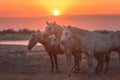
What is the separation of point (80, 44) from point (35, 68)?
3.28 meters

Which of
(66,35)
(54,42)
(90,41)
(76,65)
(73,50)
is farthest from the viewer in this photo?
(54,42)

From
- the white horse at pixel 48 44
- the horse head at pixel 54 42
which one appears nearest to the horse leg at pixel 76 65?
the white horse at pixel 48 44

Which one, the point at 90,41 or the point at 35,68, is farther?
the point at 35,68

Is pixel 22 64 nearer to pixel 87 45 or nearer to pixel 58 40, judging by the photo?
pixel 58 40

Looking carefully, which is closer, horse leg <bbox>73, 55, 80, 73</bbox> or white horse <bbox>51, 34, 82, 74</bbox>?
white horse <bbox>51, 34, 82, 74</bbox>

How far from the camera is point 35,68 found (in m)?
21.7

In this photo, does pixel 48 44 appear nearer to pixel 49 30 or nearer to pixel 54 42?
pixel 54 42

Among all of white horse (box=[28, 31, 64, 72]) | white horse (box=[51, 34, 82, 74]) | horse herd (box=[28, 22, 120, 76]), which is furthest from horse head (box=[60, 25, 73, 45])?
white horse (box=[28, 31, 64, 72])

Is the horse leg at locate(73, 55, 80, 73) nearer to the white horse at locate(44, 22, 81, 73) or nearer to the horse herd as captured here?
the horse herd

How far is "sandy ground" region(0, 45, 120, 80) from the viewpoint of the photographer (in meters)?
18.9

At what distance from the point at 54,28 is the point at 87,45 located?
187cm

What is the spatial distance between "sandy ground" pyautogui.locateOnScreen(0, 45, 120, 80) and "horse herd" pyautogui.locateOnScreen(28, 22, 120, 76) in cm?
50

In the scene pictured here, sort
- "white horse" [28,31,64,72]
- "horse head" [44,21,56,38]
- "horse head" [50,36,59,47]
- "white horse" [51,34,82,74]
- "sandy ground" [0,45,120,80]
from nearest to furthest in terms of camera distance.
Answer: "sandy ground" [0,45,120,80], "white horse" [51,34,82,74], "horse head" [44,21,56,38], "horse head" [50,36,59,47], "white horse" [28,31,64,72]

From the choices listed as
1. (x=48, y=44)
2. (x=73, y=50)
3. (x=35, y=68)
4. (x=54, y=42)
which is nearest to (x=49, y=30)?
(x=54, y=42)
